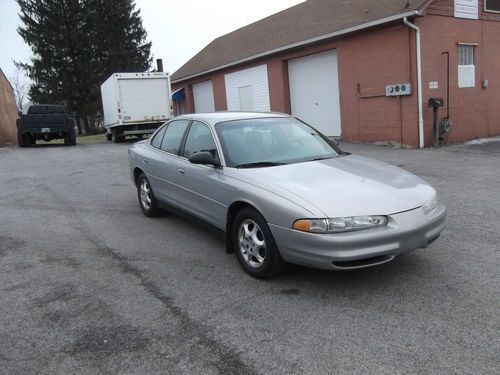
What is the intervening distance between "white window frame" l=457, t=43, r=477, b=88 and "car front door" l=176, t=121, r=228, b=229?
1071 cm

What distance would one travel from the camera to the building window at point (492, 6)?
47.0 ft

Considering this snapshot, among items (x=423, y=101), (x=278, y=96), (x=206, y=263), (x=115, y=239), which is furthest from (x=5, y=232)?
(x=278, y=96)

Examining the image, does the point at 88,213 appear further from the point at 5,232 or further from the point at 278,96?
the point at 278,96

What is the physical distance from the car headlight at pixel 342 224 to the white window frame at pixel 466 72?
11.6 metres

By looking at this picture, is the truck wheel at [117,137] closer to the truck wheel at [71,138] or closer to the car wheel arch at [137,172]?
the truck wheel at [71,138]

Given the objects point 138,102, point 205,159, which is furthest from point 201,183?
point 138,102

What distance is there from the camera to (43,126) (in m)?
20.1

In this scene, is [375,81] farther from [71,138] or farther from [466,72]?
[71,138]

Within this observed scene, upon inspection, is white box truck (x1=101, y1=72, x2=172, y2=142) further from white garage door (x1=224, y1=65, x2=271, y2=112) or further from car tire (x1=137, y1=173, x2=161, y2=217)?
car tire (x1=137, y1=173, x2=161, y2=217)

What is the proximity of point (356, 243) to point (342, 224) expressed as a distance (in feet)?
0.57

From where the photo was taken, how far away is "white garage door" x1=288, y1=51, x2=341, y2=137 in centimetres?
1571

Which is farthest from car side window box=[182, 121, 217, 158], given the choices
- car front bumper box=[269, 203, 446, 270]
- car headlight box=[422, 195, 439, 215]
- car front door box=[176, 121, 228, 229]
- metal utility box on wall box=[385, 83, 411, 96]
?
metal utility box on wall box=[385, 83, 411, 96]

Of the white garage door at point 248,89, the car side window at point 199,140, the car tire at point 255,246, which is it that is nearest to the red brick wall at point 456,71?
the white garage door at point 248,89

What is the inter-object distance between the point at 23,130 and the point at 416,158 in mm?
16322
